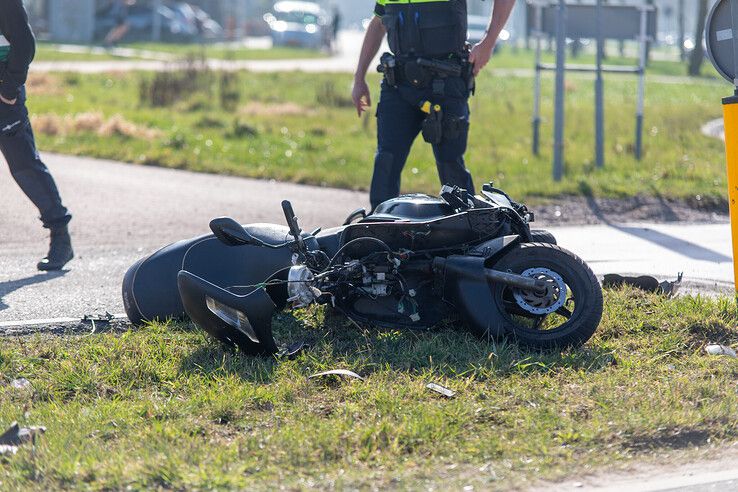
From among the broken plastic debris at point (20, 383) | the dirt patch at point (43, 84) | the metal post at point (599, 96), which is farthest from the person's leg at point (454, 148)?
the dirt patch at point (43, 84)

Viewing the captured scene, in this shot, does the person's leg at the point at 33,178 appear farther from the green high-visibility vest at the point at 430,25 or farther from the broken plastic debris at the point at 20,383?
the broken plastic debris at the point at 20,383

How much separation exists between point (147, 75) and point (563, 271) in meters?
19.3

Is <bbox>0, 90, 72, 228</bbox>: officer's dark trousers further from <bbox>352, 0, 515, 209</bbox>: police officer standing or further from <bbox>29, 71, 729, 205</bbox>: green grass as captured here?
<bbox>29, 71, 729, 205</bbox>: green grass

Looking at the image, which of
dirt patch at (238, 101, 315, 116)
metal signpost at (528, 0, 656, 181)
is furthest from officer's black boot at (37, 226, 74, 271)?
dirt patch at (238, 101, 315, 116)

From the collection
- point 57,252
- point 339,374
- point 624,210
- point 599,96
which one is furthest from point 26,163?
point 599,96

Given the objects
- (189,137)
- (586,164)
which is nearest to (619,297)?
(586,164)

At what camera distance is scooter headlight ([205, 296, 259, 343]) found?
5.04 metres

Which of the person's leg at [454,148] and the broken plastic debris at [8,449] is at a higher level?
the person's leg at [454,148]

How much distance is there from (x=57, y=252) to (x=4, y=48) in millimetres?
1287

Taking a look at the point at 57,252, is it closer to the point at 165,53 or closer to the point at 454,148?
the point at 454,148

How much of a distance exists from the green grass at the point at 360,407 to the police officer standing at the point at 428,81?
4.79ft

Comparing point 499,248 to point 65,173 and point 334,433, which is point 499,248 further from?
point 65,173

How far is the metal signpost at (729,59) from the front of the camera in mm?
5875

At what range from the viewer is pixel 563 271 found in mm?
5293
